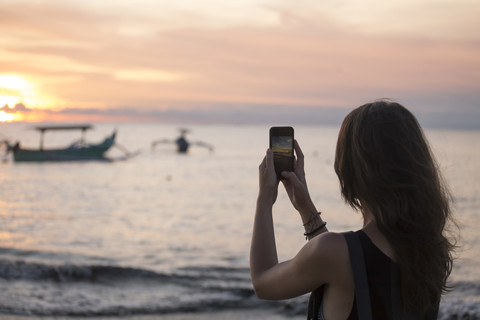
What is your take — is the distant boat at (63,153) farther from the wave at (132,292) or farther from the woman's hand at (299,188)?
the woman's hand at (299,188)

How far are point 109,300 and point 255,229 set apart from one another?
825cm

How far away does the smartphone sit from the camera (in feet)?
6.75

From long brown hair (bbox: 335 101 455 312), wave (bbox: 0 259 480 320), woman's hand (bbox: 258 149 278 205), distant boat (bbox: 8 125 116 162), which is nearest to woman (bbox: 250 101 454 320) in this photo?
long brown hair (bbox: 335 101 455 312)

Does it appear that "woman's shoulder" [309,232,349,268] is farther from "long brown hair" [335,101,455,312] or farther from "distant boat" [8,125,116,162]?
"distant boat" [8,125,116,162]

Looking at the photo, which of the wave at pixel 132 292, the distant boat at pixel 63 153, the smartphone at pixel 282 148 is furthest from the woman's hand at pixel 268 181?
the distant boat at pixel 63 153

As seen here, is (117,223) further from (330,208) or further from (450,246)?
(450,246)

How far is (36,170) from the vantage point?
4706 centimetres

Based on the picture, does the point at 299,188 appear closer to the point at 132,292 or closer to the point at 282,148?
the point at 282,148

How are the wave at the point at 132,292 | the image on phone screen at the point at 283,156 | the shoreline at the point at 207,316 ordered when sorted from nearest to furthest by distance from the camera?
1. the image on phone screen at the point at 283,156
2. the shoreline at the point at 207,316
3. the wave at the point at 132,292

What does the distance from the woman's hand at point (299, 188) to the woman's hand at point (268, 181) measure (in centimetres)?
8

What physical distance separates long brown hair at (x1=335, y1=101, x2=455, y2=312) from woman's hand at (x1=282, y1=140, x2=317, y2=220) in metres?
0.29

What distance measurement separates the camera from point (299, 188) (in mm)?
2084

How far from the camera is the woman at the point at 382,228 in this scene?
1706mm

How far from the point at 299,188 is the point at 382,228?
43 cm
